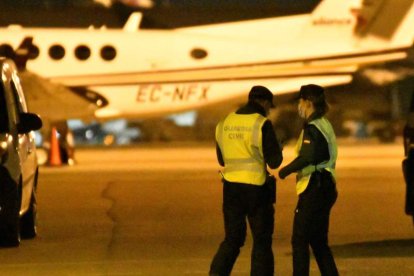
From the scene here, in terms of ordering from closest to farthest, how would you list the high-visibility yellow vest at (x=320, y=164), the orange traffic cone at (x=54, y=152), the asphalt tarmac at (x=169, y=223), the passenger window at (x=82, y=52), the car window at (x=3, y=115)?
the high-visibility yellow vest at (x=320, y=164) < the asphalt tarmac at (x=169, y=223) < the car window at (x=3, y=115) < the orange traffic cone at (x=54, y=152) < the passenger window at (x=82, y=52)

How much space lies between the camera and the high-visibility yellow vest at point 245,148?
1048 centimetres

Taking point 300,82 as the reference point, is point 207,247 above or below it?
above

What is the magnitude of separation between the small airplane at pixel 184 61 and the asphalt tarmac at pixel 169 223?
16.0 ft

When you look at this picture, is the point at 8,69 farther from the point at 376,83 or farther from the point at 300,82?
the point at 376,83

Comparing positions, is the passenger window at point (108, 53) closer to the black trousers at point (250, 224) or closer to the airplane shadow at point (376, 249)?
the airplane shadow at point (376, 249)

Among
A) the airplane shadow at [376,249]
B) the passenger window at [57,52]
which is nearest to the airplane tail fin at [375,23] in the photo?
the passenger window at [57,52]

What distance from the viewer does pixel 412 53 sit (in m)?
38.2

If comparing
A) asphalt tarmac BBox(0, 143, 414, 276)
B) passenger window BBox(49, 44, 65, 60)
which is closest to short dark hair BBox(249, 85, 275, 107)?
asphalt tarmac BBox(0, 143, 414, 276)

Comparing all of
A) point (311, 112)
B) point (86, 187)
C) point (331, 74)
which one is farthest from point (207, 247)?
point (331, 74)

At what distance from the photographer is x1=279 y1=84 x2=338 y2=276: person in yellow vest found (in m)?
10.5

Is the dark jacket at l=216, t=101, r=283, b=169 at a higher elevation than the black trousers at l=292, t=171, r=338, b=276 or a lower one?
higher

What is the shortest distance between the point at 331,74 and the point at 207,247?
17.6m

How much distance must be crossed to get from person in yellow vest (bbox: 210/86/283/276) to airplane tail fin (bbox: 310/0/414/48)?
2112 centimetres

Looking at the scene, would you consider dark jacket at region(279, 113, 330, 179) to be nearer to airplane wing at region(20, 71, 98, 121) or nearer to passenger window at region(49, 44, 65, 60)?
airplane wing at region(20, 71, 98, 121)
